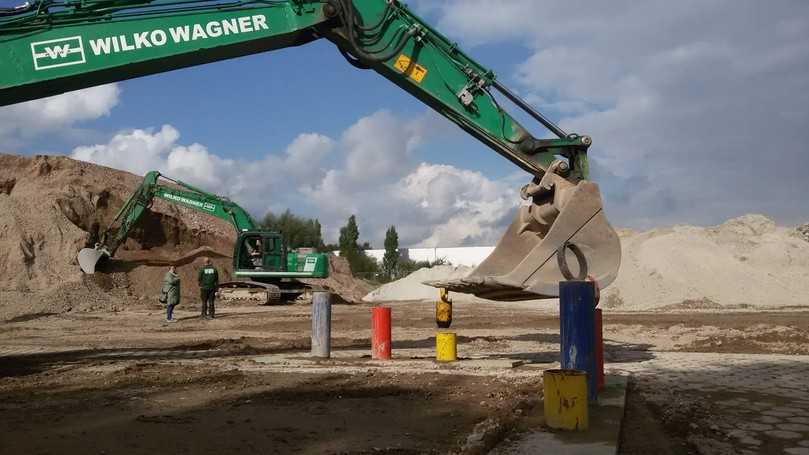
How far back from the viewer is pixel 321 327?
1074 centimetres

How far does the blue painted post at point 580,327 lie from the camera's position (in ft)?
20.9

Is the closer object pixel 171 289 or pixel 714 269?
pixel 171 289

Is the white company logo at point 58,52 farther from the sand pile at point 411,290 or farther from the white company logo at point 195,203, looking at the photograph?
the sand pile at point 411,290

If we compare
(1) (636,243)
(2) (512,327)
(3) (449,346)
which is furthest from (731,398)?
(1) (636,243)

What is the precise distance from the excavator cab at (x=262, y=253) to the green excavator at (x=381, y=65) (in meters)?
20.9

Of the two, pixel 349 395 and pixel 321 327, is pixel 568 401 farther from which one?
pixel 321 327

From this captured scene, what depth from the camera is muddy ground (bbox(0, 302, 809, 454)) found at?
521cm

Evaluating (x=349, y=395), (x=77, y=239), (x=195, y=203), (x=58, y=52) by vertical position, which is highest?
(x=195, y=203)

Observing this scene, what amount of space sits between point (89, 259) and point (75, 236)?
272 cm

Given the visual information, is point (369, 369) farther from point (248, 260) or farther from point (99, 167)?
point (99, 167)

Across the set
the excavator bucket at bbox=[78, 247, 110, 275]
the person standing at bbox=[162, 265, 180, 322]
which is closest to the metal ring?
the person standing at bbox=[162, 265, 180, 322]

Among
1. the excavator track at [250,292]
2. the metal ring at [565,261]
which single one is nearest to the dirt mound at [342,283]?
the excavator track at [250,292]

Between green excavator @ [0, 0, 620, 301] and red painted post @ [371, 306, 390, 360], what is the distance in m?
1.34

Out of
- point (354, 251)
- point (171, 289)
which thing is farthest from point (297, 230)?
point (171, 289)
